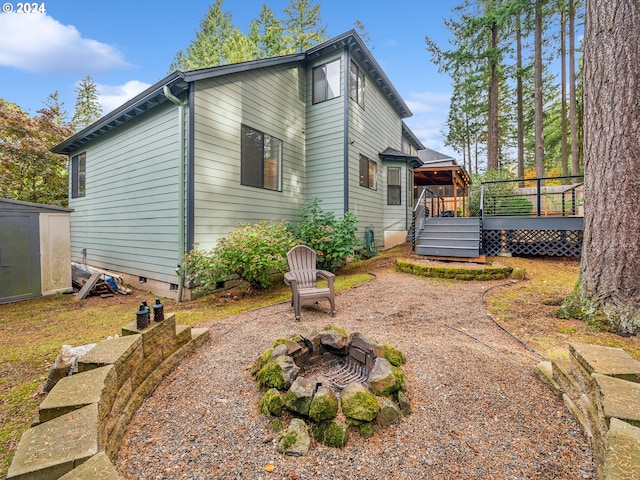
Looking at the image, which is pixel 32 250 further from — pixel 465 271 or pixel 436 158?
pixel 436 158

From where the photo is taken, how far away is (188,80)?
5.28m

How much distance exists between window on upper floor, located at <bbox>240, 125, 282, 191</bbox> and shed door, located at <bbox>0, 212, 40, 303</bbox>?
4583 millimetres

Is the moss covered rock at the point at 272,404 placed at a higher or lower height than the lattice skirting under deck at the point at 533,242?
lower

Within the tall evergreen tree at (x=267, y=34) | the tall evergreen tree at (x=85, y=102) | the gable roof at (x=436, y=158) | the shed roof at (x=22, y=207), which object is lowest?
the shed roof at (x=22, y=207)

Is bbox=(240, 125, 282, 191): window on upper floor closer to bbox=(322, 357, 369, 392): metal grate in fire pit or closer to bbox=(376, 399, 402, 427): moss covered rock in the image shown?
bbox=(322, 357, 369, 392): metal grate in fire pit

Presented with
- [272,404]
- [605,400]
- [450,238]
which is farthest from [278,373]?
[450,238]

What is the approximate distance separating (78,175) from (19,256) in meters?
4.66

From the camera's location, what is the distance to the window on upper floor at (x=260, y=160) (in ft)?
22.1

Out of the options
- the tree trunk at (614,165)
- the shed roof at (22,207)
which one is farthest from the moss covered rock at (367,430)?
the shed roof at (22,207)

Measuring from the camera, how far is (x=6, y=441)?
179 cm

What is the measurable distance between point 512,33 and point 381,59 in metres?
6.45

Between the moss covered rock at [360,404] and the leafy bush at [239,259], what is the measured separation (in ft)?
11.8

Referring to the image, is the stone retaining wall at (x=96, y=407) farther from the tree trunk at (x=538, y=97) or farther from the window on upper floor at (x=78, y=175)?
the tree trunk at (x=538, y=97)

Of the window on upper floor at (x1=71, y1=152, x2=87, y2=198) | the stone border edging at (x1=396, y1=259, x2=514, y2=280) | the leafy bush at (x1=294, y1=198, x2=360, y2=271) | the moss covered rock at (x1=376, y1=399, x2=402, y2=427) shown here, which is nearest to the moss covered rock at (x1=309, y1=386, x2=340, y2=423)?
the moss covered rock at (x1=376, y1=399, x2=402, y2=427)
